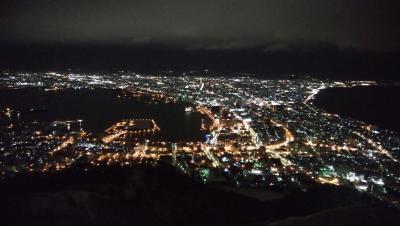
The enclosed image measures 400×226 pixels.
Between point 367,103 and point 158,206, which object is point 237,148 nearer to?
point 158,206

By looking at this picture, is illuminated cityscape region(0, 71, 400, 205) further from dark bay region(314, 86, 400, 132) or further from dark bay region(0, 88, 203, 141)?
dark bay region(314, 86, 400, 132)

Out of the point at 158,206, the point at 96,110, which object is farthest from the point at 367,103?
the point at 158,206

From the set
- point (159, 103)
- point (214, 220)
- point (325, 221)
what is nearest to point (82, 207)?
point (214, 220)

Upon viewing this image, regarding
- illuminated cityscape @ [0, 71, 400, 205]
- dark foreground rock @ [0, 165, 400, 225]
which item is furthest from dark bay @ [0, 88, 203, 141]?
dark foreground rock @ [0, 165, 400, 225]

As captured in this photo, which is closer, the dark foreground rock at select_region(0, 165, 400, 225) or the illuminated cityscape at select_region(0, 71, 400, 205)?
the dark foreground rock at select_region(0, 165, 400, 225)

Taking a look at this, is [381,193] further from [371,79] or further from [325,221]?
[371,79]
